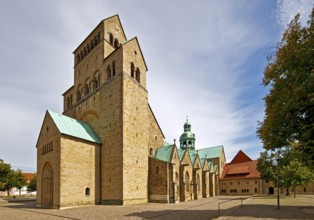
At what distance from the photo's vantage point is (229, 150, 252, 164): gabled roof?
79312 millimetres

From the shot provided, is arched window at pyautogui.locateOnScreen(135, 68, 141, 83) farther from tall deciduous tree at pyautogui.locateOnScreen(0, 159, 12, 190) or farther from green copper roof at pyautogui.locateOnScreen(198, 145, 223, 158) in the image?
green copper roof at pyautogui.locateOnScreen(198, 145, 223, 158)

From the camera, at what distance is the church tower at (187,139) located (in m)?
68.2

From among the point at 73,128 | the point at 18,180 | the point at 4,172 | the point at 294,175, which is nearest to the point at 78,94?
the point at 73,128

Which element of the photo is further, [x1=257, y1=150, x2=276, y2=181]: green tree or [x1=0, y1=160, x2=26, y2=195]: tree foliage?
[x1=0, y1=160, x2=26, y2=195]: tree foliage

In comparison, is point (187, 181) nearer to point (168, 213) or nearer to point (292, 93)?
point (168, 213)

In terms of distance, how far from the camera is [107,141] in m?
33.5

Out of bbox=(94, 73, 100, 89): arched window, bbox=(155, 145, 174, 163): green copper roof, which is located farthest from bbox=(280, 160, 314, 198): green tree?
bbox=(94, 73, 100, 89): arched window

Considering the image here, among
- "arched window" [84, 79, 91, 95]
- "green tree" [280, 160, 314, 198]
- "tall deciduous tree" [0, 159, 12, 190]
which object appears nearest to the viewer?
"arched window" [84, 79, 91, 95]

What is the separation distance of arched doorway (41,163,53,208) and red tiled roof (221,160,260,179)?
55.3 metres

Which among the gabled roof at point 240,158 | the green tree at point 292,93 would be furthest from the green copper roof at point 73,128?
the gabled roof at point 240,158

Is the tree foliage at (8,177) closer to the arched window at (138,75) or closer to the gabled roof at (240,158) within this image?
the arched window at (138,75)

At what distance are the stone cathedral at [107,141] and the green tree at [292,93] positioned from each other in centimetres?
1954

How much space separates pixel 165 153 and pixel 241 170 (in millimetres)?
41038

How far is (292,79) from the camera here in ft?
Answer: 47.1
